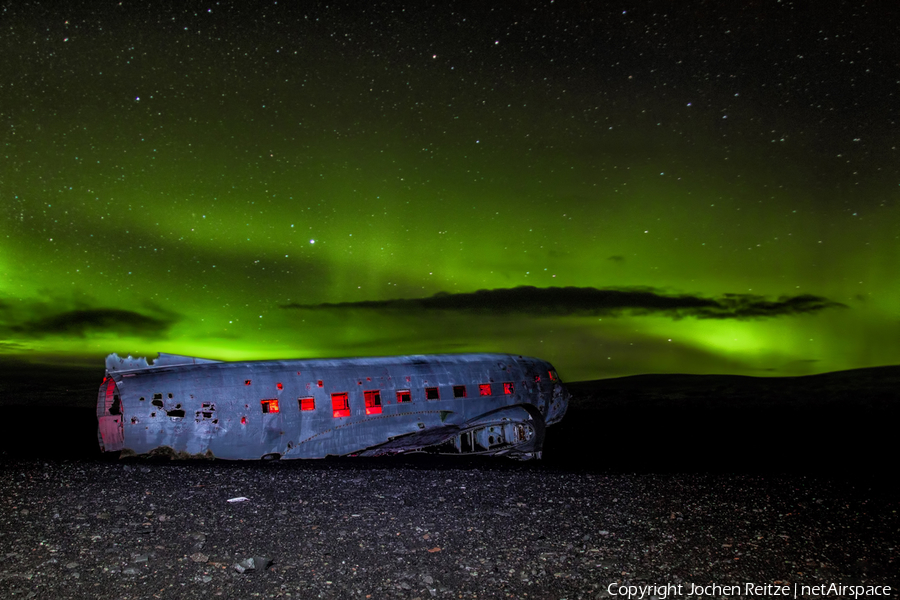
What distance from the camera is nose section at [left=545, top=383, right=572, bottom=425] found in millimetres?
25047

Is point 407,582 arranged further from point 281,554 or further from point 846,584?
point 846,584

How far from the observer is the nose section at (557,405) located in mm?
25047

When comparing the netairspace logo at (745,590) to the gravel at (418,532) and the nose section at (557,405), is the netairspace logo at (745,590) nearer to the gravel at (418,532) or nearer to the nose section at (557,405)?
the gravel at (418,532)

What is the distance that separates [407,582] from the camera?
9.10 metres

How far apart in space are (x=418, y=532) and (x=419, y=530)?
12 cm

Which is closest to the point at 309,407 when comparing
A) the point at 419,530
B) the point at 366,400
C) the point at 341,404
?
the point at 341,404

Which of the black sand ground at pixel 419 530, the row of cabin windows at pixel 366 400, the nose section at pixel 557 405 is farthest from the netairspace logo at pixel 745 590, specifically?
the nose section at pixel 557 405

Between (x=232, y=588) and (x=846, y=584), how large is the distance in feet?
34.9

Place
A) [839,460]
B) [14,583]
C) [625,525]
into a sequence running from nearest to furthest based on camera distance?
[14,583]
[625,525]
[839,460]

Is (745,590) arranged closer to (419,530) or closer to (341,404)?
(419,530)

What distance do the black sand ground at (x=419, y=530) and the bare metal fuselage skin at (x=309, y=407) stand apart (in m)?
0.93

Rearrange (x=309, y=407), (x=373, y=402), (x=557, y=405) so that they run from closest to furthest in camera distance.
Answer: (x=309, y=407) < (x=373, y=402) < (x=557, y=405)

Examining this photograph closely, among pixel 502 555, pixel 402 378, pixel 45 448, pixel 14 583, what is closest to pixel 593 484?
pixel 502 555

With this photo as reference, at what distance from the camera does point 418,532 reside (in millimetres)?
11367
